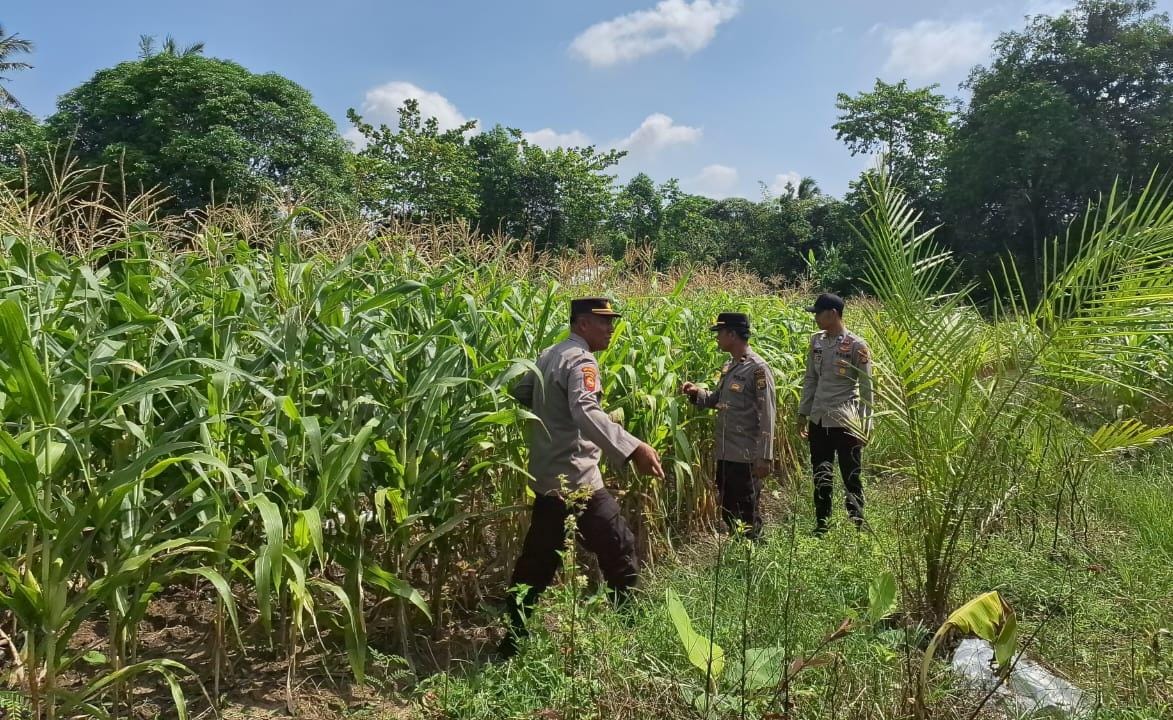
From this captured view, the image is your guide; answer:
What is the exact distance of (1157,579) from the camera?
304cm

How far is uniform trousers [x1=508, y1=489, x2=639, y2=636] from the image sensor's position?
314cm

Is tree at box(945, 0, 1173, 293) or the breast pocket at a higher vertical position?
tree at box(945, 0, 1173, 293)

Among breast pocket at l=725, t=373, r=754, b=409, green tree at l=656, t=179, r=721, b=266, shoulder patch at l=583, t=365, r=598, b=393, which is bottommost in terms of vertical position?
breast pocket at l=725, t=373, r=754, b=409

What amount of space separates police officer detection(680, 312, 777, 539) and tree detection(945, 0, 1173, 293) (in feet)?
86.3

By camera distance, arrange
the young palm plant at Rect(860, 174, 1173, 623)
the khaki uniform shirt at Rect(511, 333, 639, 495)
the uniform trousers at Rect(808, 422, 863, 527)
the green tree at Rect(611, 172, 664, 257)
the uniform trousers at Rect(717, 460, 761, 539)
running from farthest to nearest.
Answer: the green tree at Rect(611, 172, 664, 257)
the uniform trousers at Rect(808, 422, 863, 527)
the uniform trousers at Rect(717, 460, 761, 539)
the khaki uniform shirt at Rect(511, 333, 639, 495)
the young palm plant at Rect(860, 174, 1173, 623)

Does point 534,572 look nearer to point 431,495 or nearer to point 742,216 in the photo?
point 431,495

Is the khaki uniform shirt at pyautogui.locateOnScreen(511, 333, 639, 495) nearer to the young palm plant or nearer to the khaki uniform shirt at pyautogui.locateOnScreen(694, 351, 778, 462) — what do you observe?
the young palm plant

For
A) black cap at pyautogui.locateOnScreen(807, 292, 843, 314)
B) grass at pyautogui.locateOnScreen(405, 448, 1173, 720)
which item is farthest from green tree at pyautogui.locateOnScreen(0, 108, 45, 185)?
grass at pyautogui.locateOnScreen(405, 448, 1173, 720)

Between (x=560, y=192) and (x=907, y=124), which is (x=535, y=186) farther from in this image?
(x=907, y=124)

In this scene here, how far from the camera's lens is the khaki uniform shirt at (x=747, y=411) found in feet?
14.4

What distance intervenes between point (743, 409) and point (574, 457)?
1.65 metres

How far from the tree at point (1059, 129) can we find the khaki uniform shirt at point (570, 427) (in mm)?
27953

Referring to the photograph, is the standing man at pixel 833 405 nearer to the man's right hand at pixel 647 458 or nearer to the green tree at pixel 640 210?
the man's right hand at pixel 647 458

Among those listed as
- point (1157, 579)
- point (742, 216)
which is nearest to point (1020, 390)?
point (1157, 579)
